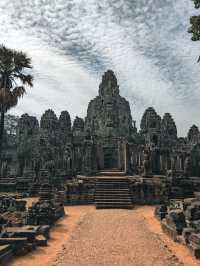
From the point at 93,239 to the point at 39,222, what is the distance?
3.25 m

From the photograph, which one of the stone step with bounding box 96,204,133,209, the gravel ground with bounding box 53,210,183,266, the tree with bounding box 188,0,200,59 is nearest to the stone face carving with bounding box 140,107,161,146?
the stone step with bounding box 96,204,133,209

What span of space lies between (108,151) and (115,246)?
29.5 metres

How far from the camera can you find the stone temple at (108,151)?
72.5 ft

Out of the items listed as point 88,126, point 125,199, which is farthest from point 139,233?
point 88,126

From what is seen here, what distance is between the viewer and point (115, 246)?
828cm

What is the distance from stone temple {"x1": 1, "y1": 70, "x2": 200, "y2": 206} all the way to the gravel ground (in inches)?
329

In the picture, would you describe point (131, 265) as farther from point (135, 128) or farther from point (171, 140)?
point (135, 128)

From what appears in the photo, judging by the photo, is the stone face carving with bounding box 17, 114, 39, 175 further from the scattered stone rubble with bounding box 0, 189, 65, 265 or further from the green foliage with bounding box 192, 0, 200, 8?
the green foliage with bounding box 192, 0, 200, 8

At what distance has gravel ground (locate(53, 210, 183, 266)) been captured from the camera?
700cm

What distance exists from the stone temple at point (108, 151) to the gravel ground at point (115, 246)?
8368 millimetres

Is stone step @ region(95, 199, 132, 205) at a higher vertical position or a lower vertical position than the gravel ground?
higher

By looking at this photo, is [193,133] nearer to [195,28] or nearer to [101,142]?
[101,142]

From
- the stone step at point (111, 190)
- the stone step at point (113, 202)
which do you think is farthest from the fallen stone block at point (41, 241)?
the stone step at point (111, 190)

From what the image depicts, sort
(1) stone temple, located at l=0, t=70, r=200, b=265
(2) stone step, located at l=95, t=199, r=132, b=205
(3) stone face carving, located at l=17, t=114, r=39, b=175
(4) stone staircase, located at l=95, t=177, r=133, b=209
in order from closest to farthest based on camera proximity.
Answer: (1) stone temple, located at l=0, t=70, r=200, b=265 → (4) stone staircase, located at l=95, t=177, r=133, b=209 → (2) stone step, located at l=95, t=199, r=132, b=205 → (3) stone face carving, located at l=17, t=114, r=39, b=175
